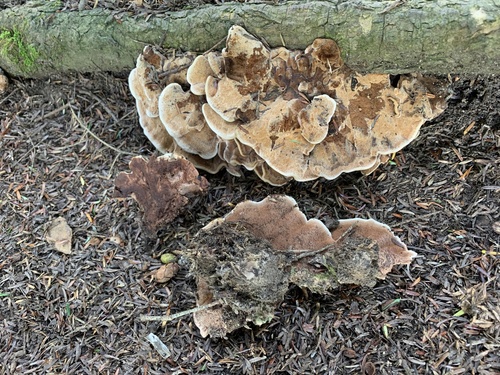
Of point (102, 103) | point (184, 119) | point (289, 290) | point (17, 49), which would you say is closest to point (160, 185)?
point (184, 119)

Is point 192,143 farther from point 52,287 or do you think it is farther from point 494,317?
point 494,317

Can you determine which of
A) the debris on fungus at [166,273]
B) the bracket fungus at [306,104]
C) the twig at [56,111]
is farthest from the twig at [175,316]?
the twig at [56,111]

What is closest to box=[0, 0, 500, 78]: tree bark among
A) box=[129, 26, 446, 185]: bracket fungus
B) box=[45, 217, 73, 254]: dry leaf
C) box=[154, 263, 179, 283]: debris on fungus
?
box=[129, 26, 446, 185]: bracket fungus

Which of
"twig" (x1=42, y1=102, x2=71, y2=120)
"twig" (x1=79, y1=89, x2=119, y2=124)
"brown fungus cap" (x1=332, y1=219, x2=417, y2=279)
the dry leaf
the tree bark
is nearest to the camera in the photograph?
the tree bark

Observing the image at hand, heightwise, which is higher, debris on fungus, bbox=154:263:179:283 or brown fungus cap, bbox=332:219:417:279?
brown fungus cap, bbox=332:219:417:279

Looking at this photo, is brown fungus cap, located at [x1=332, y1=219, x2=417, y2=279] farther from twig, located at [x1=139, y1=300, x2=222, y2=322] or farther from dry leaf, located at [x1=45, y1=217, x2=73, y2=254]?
dry leaf, located at [x1=45, y1=217, x2=73, y2=254]

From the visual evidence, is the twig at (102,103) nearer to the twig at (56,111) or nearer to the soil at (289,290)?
the soil at (289,290)
